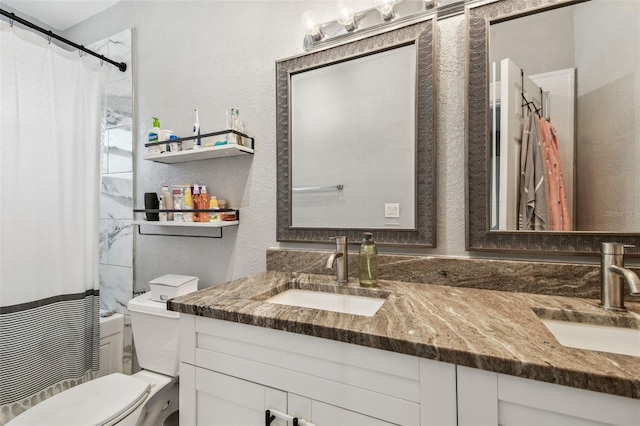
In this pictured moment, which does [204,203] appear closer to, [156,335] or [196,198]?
[196,198]

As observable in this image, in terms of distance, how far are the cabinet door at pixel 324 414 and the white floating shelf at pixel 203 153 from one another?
3.50ft

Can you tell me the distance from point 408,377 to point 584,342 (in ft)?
1.74

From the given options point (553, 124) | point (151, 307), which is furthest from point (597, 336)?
point (151, 307)

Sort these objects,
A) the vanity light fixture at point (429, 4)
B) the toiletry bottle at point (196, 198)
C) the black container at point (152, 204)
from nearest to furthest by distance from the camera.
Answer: the vanity light fixture at point (429, 4), the toiletry bottle at point (196, 198), the black container at point (152, 204)

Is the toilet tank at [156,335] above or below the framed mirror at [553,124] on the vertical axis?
below

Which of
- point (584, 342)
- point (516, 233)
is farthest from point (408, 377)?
point (516, 233)

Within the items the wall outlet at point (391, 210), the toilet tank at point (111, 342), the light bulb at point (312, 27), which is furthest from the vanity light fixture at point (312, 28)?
the toilet tank at point (111, 342)

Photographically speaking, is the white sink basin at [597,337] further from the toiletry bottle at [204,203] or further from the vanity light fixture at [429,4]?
the toiletry bottle at [204,203]

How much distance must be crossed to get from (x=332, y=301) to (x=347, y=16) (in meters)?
1.17

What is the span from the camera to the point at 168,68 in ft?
5.89

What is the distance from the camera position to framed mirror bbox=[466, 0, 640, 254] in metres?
0.91

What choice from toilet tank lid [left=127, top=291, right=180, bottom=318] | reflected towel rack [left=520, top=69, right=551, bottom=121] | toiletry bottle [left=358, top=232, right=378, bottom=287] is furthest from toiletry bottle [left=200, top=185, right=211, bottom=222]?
reflected towel rack [left=520, top=69, right=551, bottom=121]

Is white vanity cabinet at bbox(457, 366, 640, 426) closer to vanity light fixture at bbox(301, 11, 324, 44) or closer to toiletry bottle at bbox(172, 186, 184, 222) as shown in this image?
vanity light fixture at bbox(301, 11, 324, 44)

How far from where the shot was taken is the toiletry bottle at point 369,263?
1.11 meters
